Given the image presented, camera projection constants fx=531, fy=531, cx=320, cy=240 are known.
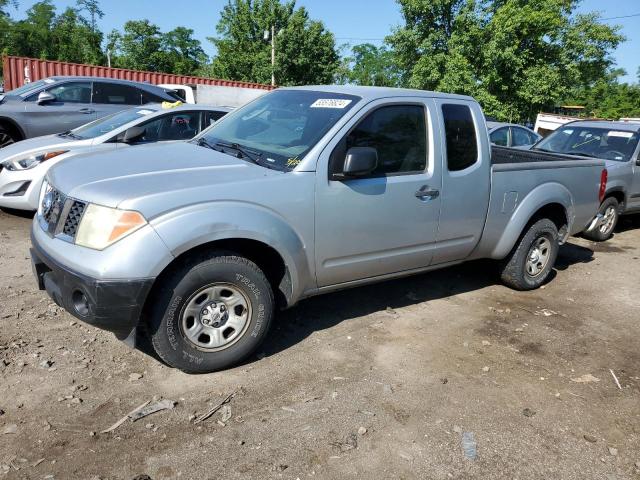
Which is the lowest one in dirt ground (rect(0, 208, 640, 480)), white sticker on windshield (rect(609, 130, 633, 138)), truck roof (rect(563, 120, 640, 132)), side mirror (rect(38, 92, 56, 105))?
dirt ground (rect(0, 208, 640, 480))

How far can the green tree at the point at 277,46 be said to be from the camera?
35.4m

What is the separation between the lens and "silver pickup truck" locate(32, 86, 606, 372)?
2.99 metres

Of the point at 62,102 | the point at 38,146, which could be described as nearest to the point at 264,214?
the point at 38,146

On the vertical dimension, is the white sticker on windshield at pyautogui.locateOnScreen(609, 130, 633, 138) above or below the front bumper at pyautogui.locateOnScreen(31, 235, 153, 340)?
above

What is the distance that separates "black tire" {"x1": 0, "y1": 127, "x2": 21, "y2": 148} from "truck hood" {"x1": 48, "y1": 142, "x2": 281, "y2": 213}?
5915mm

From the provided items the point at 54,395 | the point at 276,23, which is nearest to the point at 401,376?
the point at 54,395

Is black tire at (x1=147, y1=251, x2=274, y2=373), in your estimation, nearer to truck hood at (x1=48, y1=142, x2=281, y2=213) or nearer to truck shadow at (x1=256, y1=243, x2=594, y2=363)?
truck shadow at (x1=256, y1=243, x2=594, y2=363)

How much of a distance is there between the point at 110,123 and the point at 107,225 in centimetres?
478

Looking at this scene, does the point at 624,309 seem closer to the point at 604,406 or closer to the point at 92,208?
the point at 604,406

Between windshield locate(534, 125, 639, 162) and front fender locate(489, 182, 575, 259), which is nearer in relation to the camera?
front fender locate(489, 182, 575, 259)

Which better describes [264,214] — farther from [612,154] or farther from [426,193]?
[612,154]

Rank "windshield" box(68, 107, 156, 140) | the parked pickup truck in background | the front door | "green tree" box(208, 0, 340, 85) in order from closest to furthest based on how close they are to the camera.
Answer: the front door
"windshield" box(68, 107, 156, 140)
the parked pickup truck in background
"green tree" box(208, 0, 340, 85)

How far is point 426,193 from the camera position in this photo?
4125mm

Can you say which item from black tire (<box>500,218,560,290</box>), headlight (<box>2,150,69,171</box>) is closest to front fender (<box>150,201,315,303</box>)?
black tire (<box>500,218,560,290</box>)
